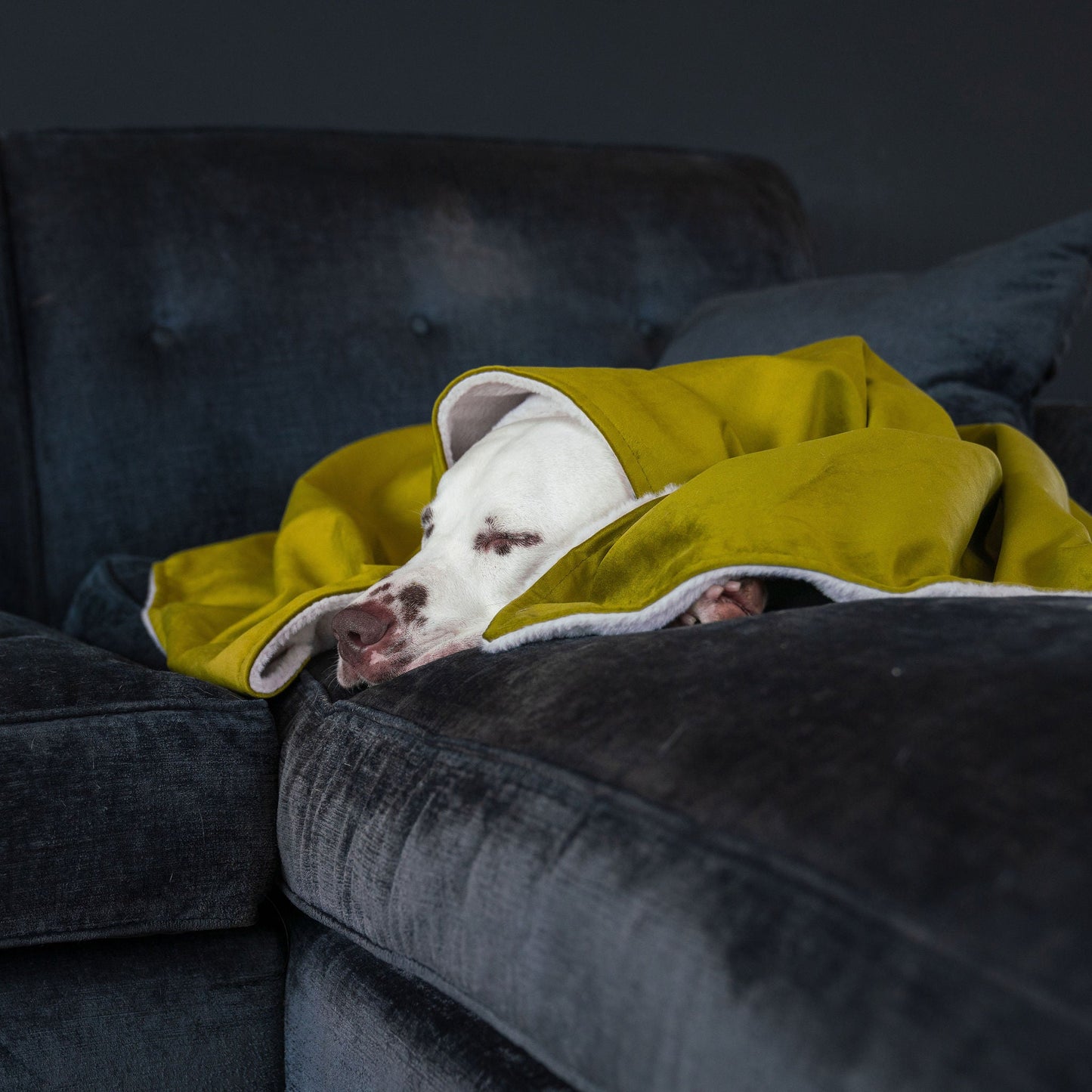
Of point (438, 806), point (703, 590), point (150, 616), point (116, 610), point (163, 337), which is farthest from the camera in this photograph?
point (163, 337)

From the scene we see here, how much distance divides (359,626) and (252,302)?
1068 millimetres

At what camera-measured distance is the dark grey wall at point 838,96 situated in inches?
121

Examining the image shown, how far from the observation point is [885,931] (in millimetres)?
478

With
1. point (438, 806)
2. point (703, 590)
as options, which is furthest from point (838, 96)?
point (438, 806)

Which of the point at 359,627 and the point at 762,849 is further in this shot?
the point at 359,627

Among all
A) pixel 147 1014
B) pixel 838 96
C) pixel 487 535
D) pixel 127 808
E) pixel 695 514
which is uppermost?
pixel 838 96

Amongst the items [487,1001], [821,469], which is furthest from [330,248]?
[487,1001]

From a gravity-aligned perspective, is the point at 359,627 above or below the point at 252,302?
below

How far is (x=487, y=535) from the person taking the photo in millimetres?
1264

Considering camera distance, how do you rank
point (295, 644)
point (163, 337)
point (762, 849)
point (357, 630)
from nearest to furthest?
point (762, 849), point (357, 630), point (295, 644), point (163, 337)

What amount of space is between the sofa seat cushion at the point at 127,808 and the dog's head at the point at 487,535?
156 millimetres

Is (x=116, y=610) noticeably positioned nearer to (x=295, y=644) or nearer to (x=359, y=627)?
(x=295, y=644)

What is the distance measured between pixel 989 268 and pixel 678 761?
138 cm

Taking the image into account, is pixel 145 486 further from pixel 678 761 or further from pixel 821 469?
pixel 678 761
